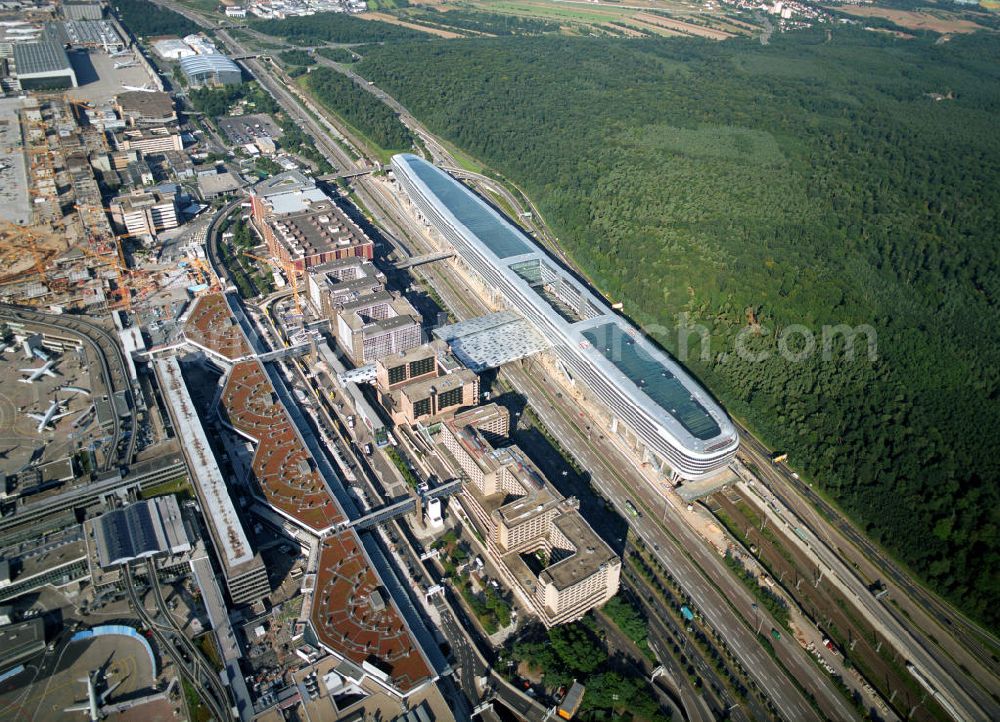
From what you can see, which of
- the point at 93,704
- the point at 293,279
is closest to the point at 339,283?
the point at 293,279

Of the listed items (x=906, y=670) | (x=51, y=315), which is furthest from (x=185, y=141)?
(x=906, y=670)

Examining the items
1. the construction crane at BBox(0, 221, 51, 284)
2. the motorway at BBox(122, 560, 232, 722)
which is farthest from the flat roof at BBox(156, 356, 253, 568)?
the construction crane at BBox(0, 221, 51, 284)

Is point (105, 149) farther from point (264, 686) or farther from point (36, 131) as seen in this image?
point (264, 686)

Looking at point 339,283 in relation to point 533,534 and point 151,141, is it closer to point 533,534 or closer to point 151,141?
point 533,534

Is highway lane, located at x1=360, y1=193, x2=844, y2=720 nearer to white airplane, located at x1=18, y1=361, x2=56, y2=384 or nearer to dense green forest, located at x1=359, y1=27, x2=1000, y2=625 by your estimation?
dense green forest, located at x1=359, y1=27, x2=1000, y2=625

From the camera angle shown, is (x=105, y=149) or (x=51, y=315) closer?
(x=51, y=315)

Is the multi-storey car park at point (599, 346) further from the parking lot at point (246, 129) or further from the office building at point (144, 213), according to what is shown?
the parking lot at point (246, 129)
